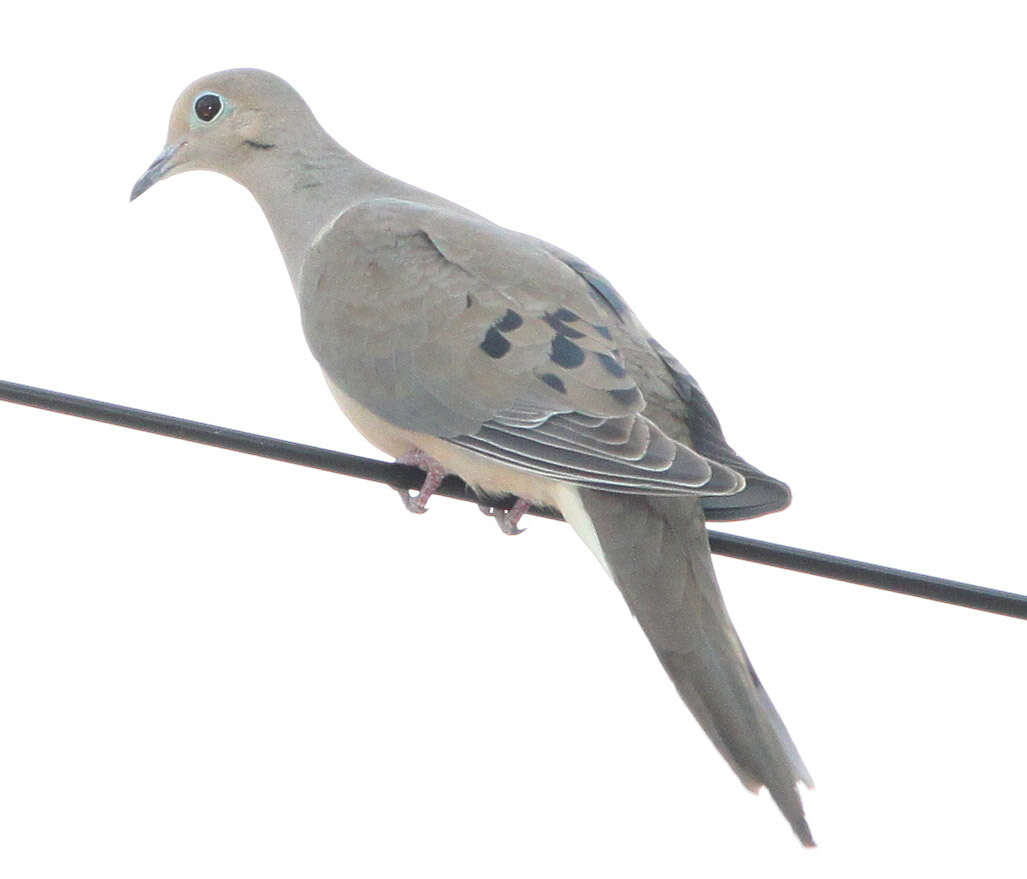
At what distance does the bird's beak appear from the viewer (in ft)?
18.9

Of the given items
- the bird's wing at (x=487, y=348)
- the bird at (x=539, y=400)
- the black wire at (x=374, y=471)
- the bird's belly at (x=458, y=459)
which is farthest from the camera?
the bird's belly at (x=458, y=459)

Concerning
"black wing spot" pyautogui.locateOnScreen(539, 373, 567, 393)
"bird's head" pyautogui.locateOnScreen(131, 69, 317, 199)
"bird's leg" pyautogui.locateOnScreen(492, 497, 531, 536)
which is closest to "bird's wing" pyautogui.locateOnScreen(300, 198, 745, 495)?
"black wing spot" pyautogui.locateOnScreen(539, 373, 567, 393)

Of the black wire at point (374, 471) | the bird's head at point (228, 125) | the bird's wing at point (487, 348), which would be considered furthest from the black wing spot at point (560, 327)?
the bird's head at point (228, 125)

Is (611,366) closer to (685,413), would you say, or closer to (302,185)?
(685,413)

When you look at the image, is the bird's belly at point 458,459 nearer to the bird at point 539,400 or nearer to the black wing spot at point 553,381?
the bird at point 539,400

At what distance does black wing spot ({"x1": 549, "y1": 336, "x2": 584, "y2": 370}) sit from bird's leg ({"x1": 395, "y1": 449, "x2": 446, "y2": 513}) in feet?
1.43

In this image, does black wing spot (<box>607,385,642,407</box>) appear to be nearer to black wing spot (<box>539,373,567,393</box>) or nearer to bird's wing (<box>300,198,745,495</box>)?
bird's wing (<box>300,198,745,495</box>)

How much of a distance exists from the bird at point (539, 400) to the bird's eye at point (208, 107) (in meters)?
0.36

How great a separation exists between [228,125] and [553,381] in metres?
1.80

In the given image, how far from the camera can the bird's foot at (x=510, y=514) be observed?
4.70m

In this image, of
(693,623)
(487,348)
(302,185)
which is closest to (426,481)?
(487,348)

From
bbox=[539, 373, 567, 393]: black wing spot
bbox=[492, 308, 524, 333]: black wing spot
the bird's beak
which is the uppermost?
the bird's beak

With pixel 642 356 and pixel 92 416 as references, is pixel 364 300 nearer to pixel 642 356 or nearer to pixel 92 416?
pixel 642 356

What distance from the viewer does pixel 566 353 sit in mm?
4547
